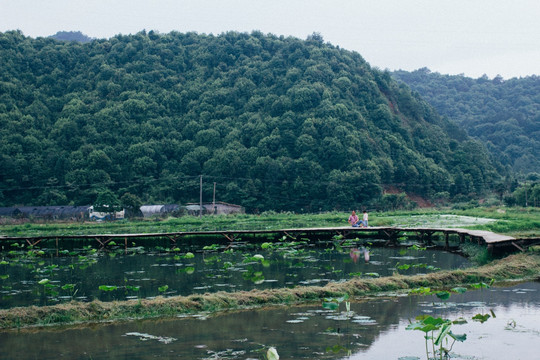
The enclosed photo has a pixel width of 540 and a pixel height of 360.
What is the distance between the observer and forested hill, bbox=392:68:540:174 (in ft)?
331

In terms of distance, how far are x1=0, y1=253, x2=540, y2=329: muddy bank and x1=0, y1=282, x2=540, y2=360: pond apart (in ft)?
1.61

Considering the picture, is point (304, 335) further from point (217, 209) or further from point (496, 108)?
point (496, 108)

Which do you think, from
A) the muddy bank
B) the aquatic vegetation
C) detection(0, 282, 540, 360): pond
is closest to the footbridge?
the muddy bank

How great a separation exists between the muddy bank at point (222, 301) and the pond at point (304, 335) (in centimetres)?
49

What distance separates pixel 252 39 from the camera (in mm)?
96188

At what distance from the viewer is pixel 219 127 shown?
78.2 meters

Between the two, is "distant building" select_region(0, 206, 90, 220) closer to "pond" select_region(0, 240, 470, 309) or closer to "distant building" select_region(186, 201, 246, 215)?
"distant building" select_region(186, 201, 246, 215)

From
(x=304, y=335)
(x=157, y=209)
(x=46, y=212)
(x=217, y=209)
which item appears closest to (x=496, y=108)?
(x=217, y=209)

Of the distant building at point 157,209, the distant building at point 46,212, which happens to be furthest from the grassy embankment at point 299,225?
the distant building at point 157,209

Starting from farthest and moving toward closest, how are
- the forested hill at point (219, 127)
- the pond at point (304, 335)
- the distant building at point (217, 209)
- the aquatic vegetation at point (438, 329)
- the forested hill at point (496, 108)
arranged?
the forested hill at point (496, 108) → the forested hill at point (219, 127) → the distant building at point (217, 209) → the pond at point (304, 335) → the aquatic vegetation at point (438, 329)

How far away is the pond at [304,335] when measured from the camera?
8.44m

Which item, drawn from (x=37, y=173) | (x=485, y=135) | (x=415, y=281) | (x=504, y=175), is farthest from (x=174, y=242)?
(x=485, y=135)

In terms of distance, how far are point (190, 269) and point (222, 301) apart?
6.77 metres

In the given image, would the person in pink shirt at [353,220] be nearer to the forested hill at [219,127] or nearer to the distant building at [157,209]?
the distant building at [157,209]
